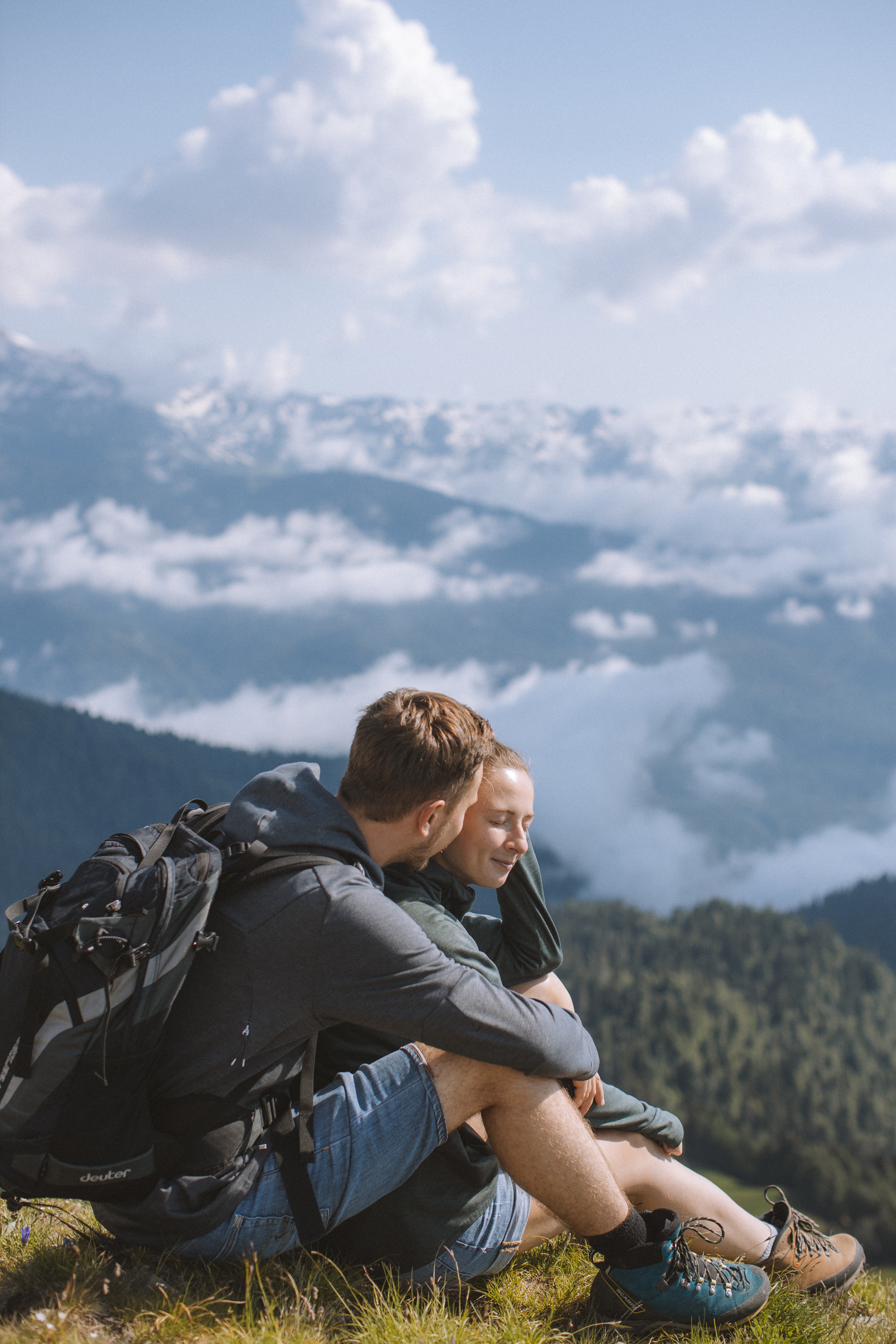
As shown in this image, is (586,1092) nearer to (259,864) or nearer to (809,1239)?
(259,864)

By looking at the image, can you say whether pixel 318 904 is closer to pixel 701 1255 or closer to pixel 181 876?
pixel 181 876

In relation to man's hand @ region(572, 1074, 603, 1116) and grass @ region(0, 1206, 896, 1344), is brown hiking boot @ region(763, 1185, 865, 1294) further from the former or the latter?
man's hand @ region(572, 1074, 603, 1116)

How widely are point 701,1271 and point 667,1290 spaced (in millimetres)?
208

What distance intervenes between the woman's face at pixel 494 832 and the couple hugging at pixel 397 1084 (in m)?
0.02

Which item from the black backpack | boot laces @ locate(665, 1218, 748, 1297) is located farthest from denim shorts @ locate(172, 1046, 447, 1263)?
boot laces @ locate(665, 1218, 748, 1297)

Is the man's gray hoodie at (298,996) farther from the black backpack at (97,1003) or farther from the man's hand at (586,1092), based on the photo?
the man's hand at (586,1092)

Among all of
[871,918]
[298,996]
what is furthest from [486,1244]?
[871,918]

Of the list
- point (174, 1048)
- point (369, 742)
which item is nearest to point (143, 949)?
point (174, 1048)

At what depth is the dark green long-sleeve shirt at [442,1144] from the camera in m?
4.27

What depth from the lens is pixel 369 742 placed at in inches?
163

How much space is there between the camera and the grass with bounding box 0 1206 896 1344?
3.86 m

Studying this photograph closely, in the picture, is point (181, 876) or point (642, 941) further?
point (642, 941)

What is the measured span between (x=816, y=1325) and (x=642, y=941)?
153991 millimetres

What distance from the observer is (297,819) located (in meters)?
3.96
